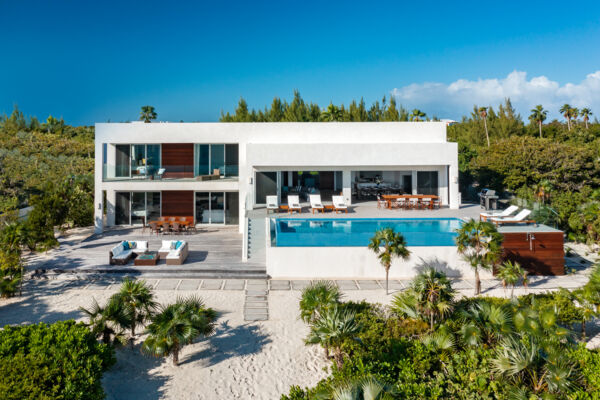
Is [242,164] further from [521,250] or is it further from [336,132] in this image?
[521,250]

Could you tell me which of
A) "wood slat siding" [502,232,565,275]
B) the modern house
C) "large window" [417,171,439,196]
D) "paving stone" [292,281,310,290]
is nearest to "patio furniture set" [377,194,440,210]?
the modern house

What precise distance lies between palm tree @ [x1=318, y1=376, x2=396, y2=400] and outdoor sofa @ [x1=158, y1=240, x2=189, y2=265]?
32.9 feet

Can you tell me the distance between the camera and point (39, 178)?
105 ft

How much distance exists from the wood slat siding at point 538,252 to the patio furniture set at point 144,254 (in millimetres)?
12616

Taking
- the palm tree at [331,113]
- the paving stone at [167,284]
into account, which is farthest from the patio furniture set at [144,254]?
the palm tree at [331,113]

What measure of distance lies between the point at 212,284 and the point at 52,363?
259 inches

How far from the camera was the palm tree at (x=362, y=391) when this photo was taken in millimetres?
5598

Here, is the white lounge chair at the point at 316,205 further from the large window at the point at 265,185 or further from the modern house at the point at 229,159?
the large window at the point at 265,185

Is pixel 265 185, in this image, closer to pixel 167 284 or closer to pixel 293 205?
pixel 293 205

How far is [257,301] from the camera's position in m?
12.2

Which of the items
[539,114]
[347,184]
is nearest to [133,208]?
[347,184]

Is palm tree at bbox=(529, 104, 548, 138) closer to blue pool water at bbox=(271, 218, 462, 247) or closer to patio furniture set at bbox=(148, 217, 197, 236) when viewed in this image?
blue pool water at bbox=(271, 218, 462, 247)

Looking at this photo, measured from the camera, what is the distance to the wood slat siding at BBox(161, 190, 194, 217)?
22.5 m

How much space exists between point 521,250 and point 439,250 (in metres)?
3.20
